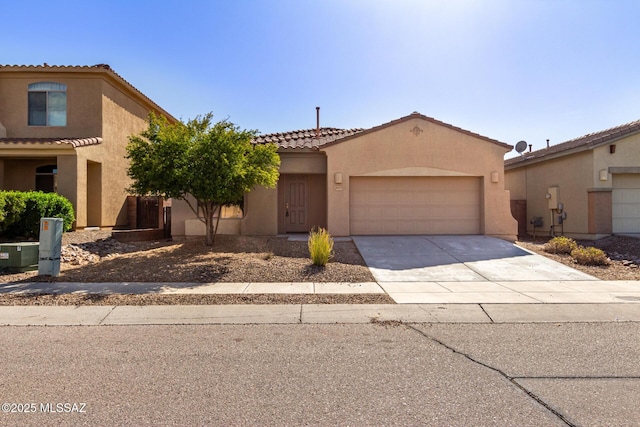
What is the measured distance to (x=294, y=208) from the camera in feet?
50.5

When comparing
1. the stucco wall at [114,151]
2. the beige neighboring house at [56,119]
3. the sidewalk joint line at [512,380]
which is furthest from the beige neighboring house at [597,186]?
the beige neighboring house at [56,119]

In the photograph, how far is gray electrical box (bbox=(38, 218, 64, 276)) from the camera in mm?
8773

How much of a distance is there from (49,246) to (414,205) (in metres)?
11.2

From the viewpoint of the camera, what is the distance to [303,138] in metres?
16.6

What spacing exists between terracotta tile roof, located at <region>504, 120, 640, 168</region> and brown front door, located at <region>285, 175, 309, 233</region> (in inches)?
433

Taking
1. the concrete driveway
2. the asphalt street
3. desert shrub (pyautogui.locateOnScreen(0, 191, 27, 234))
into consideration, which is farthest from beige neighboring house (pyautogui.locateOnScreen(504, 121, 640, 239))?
desert shrub (pyautogui.locateOnScreen(0, 191, 27, 234))

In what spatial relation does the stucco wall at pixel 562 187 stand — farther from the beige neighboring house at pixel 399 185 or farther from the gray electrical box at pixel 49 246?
the gray electrical box at pixel 49 246

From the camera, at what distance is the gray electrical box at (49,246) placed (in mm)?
8773

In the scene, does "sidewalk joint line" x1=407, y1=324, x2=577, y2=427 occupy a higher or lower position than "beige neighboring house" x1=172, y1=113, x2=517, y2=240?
lower

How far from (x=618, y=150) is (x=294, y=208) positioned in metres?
12.8

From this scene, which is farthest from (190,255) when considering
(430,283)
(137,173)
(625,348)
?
(625,348)

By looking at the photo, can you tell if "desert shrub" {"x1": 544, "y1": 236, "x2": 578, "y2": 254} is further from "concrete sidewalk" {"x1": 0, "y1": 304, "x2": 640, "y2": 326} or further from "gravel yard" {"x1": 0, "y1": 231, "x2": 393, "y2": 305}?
"gravel yard" {"x1": 0, "y1": 231, "x2": 393, "y2": 305}

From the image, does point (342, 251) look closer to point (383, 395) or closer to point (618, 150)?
point (383, 395)

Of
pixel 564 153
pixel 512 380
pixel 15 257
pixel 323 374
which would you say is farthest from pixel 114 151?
pixel 564 153
